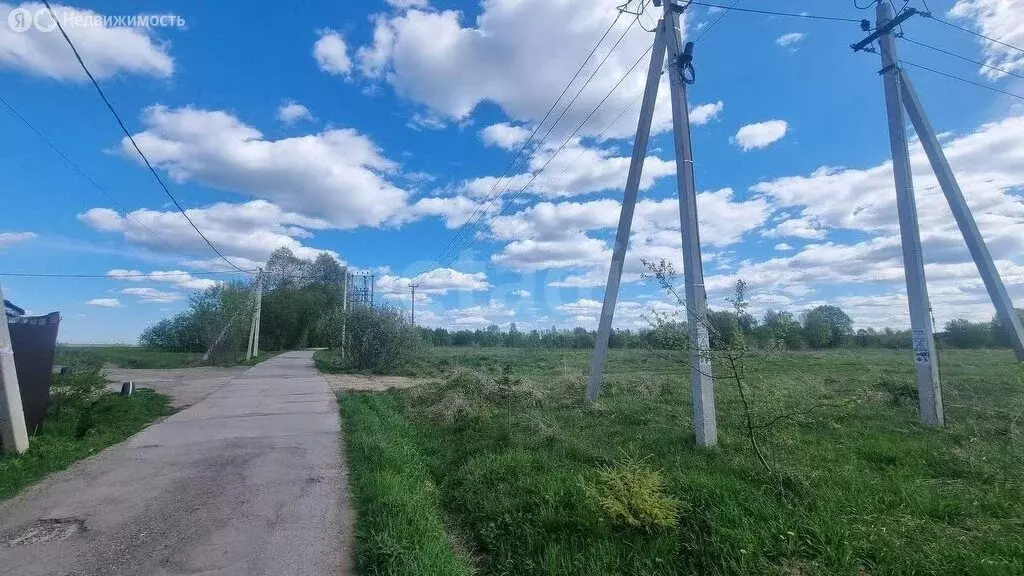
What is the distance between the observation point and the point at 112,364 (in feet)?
81.6

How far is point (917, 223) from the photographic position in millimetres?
7652

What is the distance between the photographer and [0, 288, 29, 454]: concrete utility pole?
6.35 m

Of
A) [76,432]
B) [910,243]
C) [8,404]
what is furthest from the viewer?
[76,432]

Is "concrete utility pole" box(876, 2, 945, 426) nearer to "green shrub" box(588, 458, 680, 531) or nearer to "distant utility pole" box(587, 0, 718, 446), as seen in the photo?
"distant utility pole" box(587, 0, 718, 446)

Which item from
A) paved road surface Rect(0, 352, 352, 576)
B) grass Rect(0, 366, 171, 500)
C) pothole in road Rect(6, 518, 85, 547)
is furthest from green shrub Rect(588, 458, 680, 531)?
grass Rect(0, 366, 171, 500)

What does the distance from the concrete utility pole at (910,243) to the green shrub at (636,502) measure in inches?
223

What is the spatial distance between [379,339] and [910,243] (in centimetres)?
2063

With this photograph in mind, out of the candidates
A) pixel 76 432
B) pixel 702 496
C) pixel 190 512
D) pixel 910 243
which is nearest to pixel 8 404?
pixel 76 432

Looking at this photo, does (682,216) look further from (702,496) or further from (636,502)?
(636,502)

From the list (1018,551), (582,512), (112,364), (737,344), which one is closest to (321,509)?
(582,512)

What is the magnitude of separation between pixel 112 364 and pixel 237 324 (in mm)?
6000

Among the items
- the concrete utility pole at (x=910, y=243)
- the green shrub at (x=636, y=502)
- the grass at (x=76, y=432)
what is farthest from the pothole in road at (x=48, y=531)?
the concrete utility pole at (x=910, y=243)

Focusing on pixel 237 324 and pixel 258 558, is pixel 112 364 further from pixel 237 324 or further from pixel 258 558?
pixel 258 558

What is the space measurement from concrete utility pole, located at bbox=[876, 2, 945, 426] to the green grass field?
583mm
